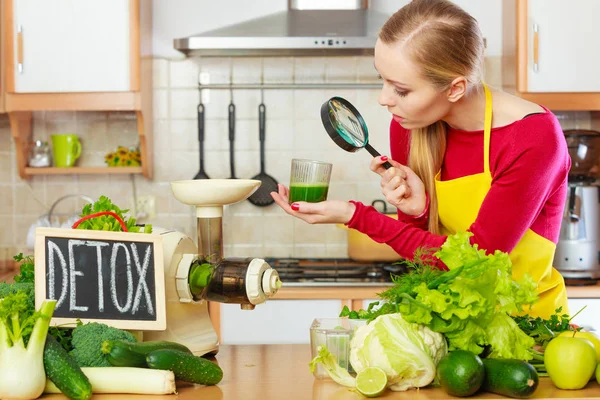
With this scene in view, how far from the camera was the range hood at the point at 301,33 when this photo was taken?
10.3ft

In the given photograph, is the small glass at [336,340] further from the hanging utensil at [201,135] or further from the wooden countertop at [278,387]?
the hanging utensil at [201,135]

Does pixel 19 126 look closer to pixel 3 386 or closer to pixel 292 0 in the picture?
pixel 292 0

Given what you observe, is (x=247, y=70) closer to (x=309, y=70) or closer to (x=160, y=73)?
(x=309, y=70)

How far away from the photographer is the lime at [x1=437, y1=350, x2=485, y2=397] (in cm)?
129

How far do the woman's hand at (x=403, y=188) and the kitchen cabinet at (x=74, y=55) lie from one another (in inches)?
62.5

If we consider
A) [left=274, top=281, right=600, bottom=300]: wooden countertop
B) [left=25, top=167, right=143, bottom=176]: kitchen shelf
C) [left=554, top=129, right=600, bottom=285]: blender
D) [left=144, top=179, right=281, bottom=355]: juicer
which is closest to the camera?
[left=144, top=179, right=281, bottom=355]: juicer

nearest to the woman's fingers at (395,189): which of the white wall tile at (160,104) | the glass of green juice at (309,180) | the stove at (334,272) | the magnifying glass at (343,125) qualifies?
the magnifying glass at (343,125)

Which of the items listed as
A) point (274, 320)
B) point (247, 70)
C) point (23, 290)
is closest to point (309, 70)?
point (247, 70)

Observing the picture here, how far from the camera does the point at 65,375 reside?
4.28ft

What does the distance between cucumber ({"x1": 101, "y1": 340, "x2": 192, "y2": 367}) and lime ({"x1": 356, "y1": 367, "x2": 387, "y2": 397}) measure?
355 mm

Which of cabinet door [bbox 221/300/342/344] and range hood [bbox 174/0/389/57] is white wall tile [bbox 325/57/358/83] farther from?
cabinet door [bbox 221/300/342/344]

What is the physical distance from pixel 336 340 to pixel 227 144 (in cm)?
225

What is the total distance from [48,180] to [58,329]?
227 centimetres

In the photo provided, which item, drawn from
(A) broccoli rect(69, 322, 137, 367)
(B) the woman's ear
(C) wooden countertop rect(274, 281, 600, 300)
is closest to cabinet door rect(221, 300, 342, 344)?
(C) wooden countertop rect(274, 281, 600, 300)
